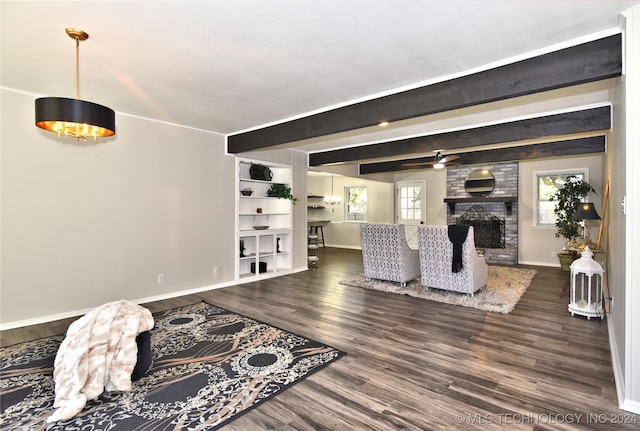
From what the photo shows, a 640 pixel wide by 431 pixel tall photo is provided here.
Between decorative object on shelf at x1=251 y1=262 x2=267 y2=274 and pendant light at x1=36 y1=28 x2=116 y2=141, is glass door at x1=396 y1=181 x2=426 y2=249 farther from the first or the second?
pendant light at x1=36 y1=28 x2=116 y2=141

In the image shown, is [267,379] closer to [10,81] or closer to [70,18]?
[70,18]

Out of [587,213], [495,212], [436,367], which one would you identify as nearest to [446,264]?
[587,213]

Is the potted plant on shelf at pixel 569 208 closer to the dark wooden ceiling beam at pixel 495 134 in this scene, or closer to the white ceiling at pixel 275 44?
the dark wooden ceiling beam at pixel 495 134

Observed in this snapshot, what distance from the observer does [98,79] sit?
10.4ft

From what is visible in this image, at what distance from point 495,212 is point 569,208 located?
164cm

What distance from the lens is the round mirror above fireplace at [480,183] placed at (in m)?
8.37

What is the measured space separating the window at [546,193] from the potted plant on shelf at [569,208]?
1.14 feet

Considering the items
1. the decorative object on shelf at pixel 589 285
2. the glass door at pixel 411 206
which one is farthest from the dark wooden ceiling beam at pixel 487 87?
the glass door at pixel 411 206

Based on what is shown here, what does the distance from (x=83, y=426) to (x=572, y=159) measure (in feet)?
30.4

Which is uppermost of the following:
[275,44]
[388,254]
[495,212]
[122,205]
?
[275,44]

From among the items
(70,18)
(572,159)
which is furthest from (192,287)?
(572,159)

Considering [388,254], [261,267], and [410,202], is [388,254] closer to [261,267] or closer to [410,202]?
[261,267]

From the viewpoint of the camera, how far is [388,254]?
218 inches

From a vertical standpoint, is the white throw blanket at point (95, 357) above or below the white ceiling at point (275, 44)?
below
